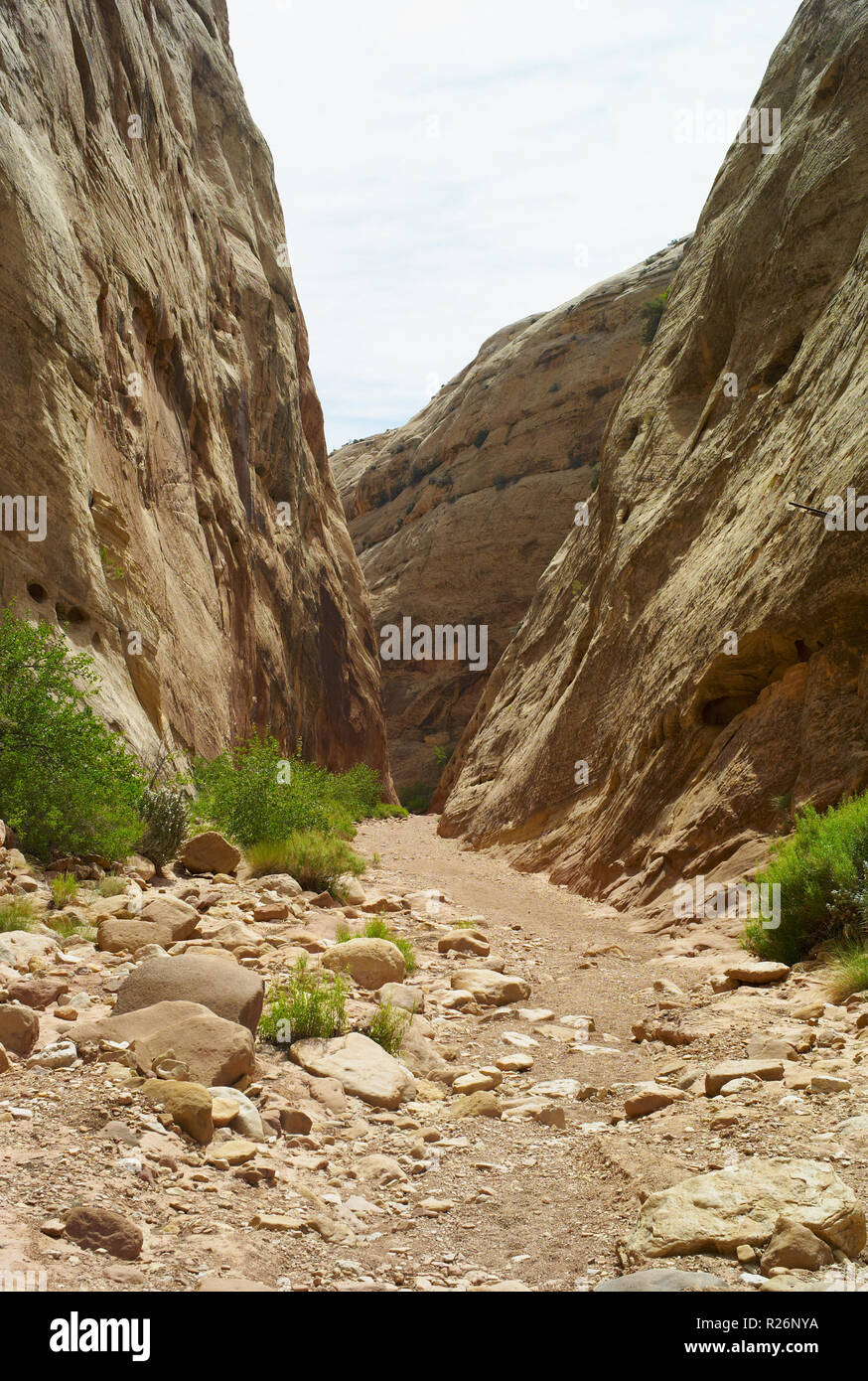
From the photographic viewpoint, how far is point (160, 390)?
64.3ft

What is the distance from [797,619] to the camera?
1096cm

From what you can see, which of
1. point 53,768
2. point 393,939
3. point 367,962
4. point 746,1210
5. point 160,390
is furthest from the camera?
point 160,390

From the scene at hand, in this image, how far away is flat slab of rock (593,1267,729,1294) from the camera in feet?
9.53

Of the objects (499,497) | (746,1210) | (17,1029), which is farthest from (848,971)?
(499,497)

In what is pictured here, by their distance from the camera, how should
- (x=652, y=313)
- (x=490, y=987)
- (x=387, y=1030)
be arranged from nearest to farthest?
(x=387, y=1030)
(x=490, y=987)
(x=652, y=313)

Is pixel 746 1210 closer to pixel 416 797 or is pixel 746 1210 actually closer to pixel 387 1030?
pixel 387 1030

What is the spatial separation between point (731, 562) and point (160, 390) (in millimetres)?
12050

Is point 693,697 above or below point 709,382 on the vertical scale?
below

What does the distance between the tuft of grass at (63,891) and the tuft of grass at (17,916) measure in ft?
1.83

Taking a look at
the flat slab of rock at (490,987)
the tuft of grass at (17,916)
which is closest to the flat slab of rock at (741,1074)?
the flat slab of rock at (490,987)

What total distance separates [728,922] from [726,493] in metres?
7.95

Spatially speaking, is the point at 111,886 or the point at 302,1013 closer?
the point at 302,1013

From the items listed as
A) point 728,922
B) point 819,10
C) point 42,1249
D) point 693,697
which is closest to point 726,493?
point 693,697

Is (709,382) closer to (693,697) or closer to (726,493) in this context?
(726,493)
